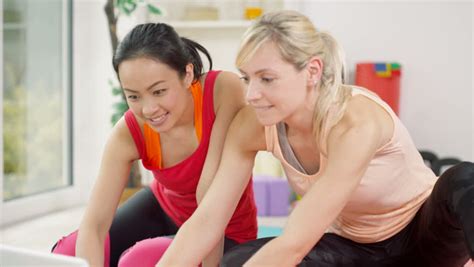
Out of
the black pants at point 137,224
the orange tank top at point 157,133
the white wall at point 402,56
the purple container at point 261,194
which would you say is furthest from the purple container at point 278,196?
the orange tank top at point 157,133

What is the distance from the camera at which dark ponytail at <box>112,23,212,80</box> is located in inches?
52.1

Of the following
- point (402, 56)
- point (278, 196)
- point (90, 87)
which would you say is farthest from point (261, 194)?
point (90, 87)

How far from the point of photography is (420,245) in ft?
4.39

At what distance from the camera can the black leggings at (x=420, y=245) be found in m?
1.21

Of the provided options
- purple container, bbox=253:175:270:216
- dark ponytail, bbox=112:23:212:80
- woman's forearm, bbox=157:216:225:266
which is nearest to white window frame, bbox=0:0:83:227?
purple container, bbox=253:175:270:216

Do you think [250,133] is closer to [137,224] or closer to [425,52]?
[137,224]

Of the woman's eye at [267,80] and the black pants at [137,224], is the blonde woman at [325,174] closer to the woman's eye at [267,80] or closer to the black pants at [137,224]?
the woman's eye at [267,80]

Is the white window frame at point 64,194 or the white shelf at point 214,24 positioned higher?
the white shelf at point 214,24

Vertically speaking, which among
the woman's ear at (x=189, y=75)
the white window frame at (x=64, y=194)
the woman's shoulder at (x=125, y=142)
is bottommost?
the white window frame at (x=64, y=194)

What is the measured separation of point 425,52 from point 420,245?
7.87 feet

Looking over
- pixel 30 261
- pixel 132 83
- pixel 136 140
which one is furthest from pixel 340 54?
pixel 30 261

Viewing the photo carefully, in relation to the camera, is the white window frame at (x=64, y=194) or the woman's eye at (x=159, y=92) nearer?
the woman's eye at (x=159, y=92)

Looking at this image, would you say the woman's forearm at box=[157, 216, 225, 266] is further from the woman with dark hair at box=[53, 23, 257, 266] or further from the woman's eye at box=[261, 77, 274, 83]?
the woman's eye at box=[261, 77, 274, 83]

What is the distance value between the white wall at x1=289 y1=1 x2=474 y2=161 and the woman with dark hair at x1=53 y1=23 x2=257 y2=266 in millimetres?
2172
